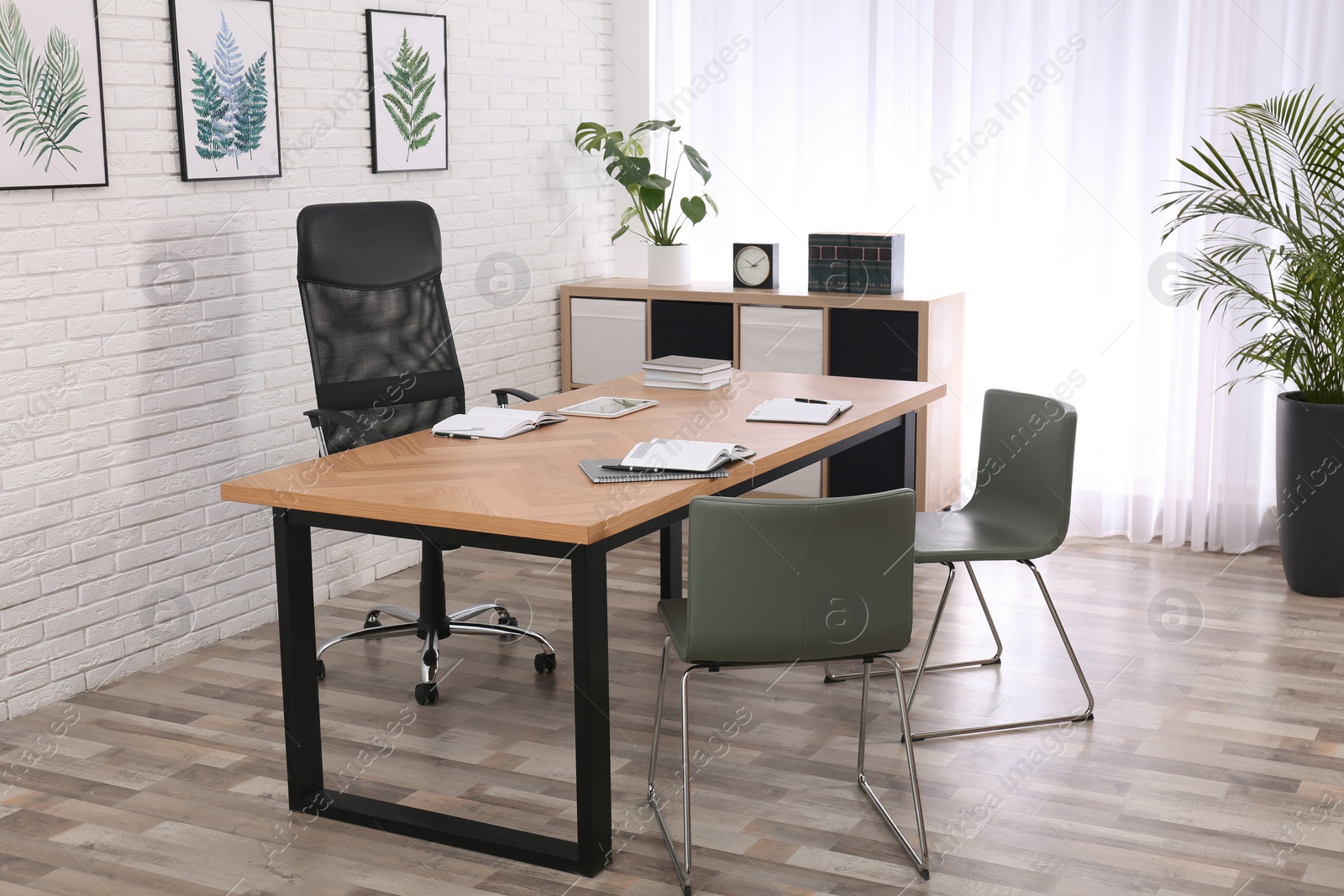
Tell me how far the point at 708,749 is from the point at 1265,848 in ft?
4.10

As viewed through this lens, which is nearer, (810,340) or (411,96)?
(411,96)

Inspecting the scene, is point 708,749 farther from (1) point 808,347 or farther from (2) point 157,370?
(1) point 808,347

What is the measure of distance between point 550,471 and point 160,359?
1516 mm

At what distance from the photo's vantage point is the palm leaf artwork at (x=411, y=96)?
184 inches

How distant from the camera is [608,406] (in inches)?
147

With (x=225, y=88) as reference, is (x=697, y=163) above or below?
below

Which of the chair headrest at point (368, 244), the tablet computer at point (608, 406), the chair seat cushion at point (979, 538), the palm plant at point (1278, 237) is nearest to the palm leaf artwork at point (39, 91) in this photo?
the chair headrest at point (368, 244)

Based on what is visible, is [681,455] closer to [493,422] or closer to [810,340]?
[493,422]

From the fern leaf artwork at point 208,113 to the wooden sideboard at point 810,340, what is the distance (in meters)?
1.95

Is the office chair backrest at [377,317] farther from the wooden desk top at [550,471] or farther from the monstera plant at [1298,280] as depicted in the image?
the monstera plant at [1298,280]

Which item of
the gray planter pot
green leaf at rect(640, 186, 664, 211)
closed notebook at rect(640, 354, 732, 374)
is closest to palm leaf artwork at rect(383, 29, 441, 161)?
green leaf at rect(640, 186, 664, 211)

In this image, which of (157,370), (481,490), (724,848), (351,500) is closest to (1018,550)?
(724,848)

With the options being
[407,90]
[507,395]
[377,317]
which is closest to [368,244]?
[377,317]

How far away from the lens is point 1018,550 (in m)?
3.31
